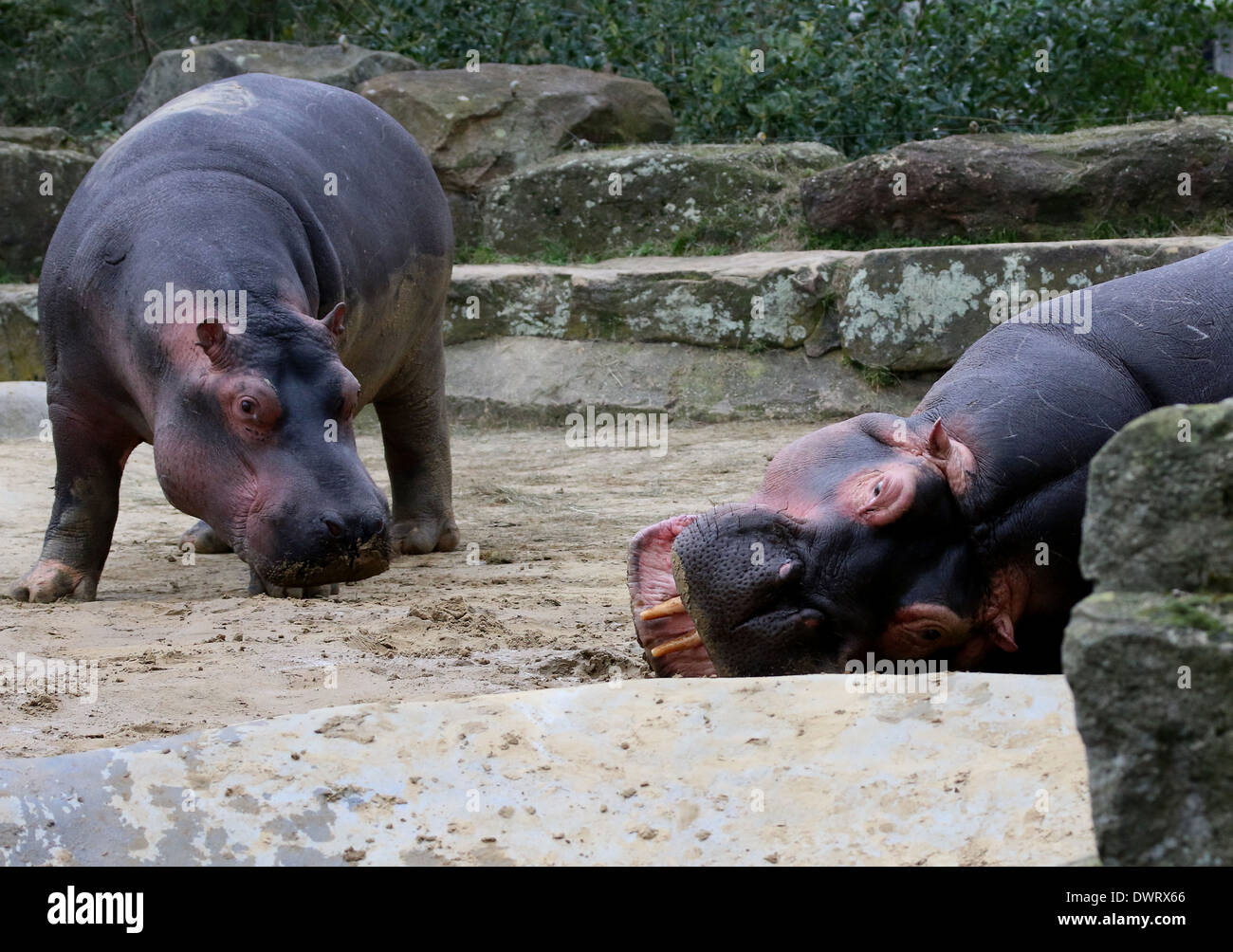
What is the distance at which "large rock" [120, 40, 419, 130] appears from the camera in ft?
40.0

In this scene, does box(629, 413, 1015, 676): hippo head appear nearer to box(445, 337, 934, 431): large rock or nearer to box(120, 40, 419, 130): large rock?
box(445, 337, 934, 431): large rock

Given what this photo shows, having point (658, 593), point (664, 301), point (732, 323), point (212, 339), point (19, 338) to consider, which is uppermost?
point (212, 339)

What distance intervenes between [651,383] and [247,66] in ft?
15.7

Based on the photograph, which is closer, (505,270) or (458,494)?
(458,494)

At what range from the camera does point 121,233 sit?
4.97 metres

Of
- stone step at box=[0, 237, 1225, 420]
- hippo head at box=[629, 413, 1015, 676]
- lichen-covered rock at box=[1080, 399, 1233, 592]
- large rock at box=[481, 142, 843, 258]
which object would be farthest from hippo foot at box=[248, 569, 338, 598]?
large rock at box=[481, 142, 843, 258]

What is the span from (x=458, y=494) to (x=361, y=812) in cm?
538

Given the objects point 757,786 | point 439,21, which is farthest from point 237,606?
point 439,21

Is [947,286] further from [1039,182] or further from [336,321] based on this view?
[336,321]

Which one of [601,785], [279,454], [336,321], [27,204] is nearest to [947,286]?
[336,321]

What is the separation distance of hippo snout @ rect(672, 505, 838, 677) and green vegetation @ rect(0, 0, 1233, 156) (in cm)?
855

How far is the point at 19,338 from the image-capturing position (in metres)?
10.2

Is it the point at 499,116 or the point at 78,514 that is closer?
the point at 78,514
